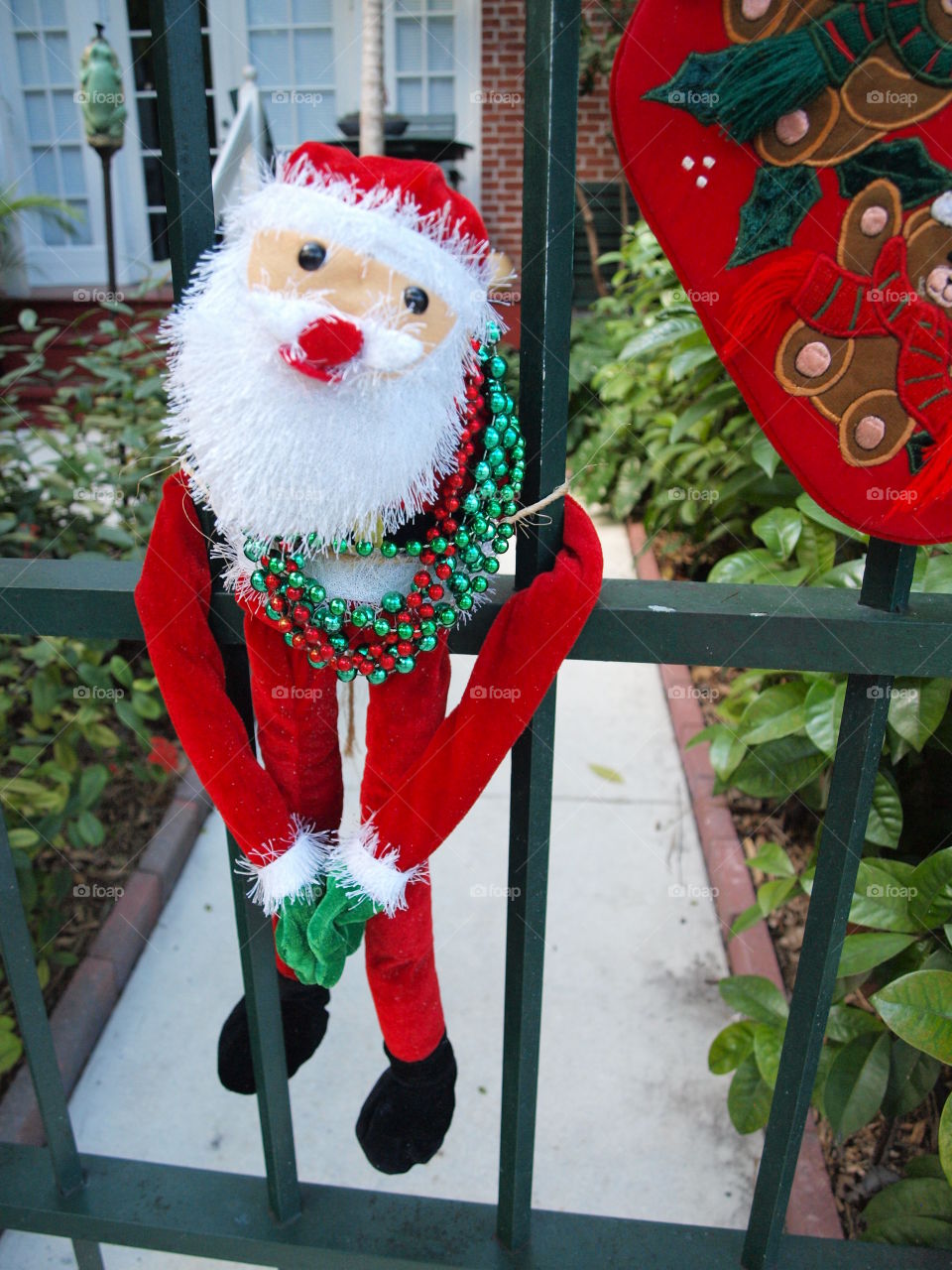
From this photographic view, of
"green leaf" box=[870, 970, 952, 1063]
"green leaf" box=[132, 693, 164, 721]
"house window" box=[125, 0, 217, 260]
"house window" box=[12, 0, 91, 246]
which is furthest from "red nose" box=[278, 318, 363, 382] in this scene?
"house window" box=[12, 0, 91, 246]

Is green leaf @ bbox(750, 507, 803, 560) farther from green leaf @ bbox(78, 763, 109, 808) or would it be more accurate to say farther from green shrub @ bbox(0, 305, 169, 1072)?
green leaf @ bbox(78, 763, 109, 808)

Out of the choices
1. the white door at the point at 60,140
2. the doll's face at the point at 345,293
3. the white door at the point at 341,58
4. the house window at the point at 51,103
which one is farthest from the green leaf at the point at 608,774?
the house window at the point at 51,103

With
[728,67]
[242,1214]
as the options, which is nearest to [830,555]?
[728,67]

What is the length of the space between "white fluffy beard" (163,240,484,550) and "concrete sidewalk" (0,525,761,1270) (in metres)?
1.35

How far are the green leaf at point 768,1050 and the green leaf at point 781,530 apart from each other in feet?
2.68

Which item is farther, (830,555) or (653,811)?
(653,811)

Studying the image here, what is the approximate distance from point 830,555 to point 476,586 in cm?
119

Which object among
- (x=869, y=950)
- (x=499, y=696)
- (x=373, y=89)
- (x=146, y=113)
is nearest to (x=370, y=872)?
(x=499, y=696)

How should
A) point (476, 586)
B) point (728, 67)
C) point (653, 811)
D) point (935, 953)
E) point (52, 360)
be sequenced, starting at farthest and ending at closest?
point (52, 360) → point (653, 811) → point (935, 953) → point (476, 586) → point (728, 67)

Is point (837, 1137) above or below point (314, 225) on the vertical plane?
below

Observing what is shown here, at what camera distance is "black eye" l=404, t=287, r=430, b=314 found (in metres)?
0.67

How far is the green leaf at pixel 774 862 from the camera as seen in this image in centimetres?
169

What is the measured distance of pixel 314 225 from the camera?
65 centimetres

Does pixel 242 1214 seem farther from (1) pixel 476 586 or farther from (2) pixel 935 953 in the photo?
(2) pixel 935 953
